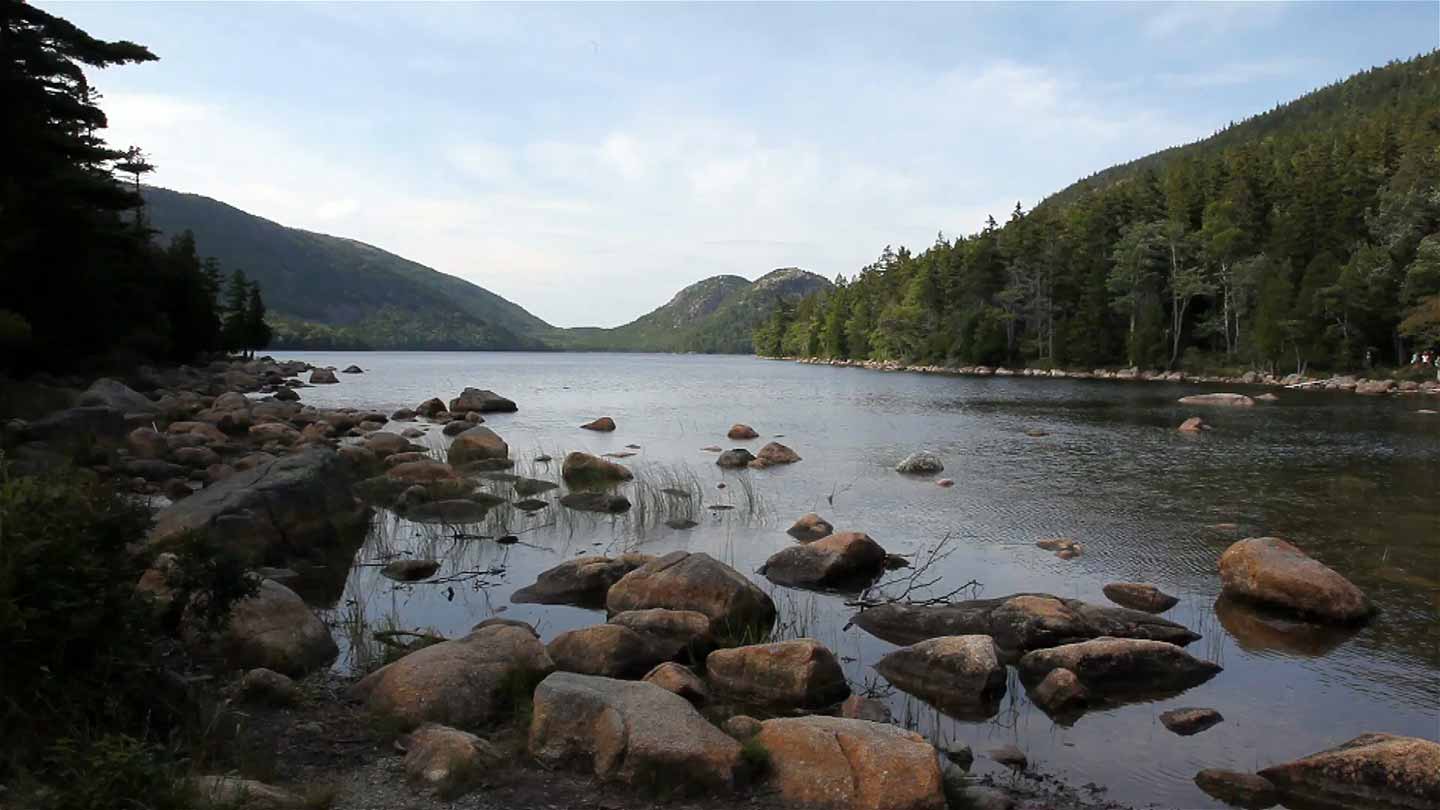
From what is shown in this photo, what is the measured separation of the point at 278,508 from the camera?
15648 mm

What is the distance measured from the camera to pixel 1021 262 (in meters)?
101

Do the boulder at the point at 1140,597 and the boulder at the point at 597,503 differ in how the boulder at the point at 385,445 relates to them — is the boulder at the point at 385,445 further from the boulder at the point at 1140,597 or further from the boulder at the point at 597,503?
the boulder at the point at 1140,597

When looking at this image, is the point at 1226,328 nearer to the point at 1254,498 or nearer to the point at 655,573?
the point at 1254,498

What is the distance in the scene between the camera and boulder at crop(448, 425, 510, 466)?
2784 cm

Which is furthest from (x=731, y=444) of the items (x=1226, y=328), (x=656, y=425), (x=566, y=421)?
(x=1226, y=328)

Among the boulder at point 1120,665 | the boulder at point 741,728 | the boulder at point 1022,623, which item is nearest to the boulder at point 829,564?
the boulder at point 1022,623

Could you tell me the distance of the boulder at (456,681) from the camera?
8.41 metres

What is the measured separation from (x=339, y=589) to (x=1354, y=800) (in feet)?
44.6

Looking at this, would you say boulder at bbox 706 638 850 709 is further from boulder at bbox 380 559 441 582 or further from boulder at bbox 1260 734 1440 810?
boulder at bbox 380 559 441 582

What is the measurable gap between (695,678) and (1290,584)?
987 cm

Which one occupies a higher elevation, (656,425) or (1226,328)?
(1226,328)

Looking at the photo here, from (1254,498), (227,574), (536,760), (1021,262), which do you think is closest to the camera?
(536,760)

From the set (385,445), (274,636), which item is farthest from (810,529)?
(385,445)

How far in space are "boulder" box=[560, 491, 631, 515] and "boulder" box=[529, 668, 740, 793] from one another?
42.1ft
